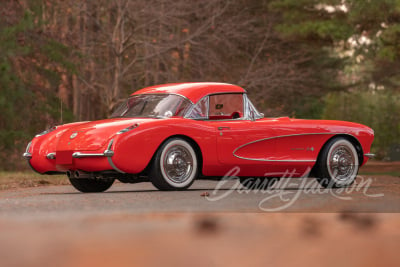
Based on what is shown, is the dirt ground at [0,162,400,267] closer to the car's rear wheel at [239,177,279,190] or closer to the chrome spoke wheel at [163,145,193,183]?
the chrome spoke wheel at [163,145,193,183]

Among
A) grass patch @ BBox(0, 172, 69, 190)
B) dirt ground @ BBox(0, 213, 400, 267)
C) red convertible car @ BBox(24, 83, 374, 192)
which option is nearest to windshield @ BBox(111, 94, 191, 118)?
red convertible car @ BBox(24, 83, 374, 192)

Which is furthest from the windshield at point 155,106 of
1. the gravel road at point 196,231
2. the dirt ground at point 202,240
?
the dirt ground at point 202,240

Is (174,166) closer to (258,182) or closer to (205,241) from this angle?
(258,182)

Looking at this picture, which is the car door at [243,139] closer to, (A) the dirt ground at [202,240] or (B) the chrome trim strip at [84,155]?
(B) the chrome trim strip at [84,155]

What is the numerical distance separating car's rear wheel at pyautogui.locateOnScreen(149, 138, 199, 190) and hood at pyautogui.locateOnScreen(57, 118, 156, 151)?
50 cm

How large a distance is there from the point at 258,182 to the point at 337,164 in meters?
1.31

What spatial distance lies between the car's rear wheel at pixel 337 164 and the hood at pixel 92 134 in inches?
115

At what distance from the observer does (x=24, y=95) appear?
810 inches

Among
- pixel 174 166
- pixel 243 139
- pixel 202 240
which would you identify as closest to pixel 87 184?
pixel 174 166

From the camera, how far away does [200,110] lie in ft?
34.8

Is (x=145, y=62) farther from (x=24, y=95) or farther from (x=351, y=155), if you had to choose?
(x=351, y=155)

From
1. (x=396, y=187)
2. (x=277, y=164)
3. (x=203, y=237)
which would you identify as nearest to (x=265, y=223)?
(x=203, y=237)

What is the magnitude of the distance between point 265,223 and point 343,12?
2040cm

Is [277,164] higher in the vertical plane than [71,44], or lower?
lower
